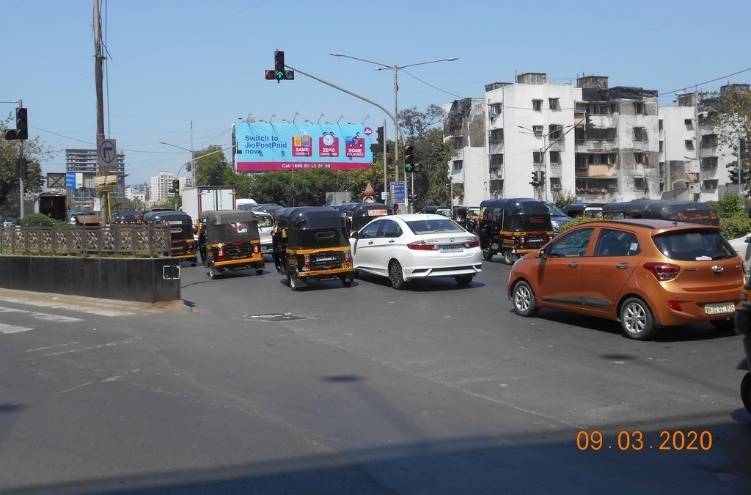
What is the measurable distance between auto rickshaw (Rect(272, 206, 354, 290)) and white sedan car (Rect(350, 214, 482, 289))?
78 cm

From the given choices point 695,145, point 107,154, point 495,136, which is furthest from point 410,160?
point 695,145

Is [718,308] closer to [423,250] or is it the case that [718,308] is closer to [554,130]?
[423,250]

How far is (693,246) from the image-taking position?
1124 cm

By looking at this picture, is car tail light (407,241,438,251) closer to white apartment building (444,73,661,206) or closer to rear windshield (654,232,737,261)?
rear windshield (654,232,737,261)

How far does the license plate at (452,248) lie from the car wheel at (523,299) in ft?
13.8

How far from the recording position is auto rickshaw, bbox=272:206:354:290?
63.6 ft

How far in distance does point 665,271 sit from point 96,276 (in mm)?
12329

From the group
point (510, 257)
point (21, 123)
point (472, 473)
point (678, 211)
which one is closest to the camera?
point (472, 473)

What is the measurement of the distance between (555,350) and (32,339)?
7729 mm

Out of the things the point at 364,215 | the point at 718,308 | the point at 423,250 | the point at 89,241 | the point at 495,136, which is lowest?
the point at 718,308

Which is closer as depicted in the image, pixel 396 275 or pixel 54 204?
pixel 396 275

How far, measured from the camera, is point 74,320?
48.5 ft

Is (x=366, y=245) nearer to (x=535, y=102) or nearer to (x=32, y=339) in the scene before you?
(x=32, y=339)

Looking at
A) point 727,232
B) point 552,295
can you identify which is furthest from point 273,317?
point 727,232
